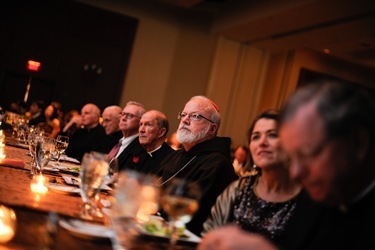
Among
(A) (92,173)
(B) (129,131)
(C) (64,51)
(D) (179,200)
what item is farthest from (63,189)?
(C) (64,51)

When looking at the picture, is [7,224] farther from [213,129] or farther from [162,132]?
[162,132]

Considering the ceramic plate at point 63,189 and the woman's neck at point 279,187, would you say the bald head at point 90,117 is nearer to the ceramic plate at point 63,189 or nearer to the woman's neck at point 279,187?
the ceramic plate at point 63,189

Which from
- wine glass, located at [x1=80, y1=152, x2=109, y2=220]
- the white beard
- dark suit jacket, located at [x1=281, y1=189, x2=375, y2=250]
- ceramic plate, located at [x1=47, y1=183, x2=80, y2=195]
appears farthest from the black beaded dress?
the white beard

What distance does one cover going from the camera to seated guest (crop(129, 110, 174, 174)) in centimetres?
482

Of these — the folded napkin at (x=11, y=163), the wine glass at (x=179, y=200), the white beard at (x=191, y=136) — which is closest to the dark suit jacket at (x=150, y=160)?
the white beard at (x=191, y=136)

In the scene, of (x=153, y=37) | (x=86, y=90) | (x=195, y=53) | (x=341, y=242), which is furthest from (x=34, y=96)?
(x=341, y=242)

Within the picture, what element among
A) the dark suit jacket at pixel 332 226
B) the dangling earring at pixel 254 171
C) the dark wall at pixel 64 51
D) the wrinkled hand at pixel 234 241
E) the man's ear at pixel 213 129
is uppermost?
the dark wall at pixel 64 51

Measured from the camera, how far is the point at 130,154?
518 cm

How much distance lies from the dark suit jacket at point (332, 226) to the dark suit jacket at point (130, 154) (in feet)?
10.8

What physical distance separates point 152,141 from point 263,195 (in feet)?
9.28

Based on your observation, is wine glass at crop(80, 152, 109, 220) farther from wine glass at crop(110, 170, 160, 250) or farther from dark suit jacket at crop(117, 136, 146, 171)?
dark suit jacket at crop(117, 136, 146, 171)

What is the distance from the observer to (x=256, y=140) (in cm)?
228

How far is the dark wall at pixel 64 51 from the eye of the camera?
10359 mm

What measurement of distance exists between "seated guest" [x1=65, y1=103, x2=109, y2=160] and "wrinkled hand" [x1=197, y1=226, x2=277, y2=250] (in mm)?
5219
